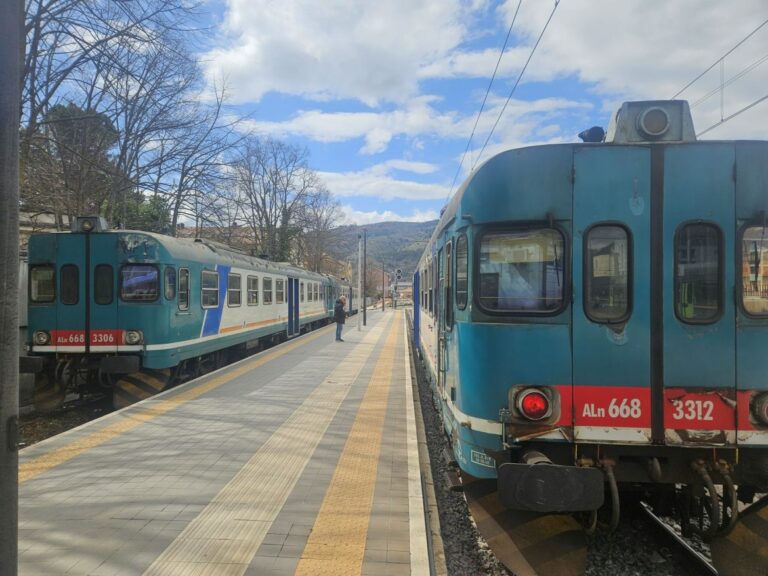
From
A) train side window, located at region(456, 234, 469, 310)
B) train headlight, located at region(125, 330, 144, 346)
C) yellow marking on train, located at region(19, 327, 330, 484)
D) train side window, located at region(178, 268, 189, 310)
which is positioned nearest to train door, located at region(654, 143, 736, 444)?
train side window, located at region(456, 234, 469, 310)

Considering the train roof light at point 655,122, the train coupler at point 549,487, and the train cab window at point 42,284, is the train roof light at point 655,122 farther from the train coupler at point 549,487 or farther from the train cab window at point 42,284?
the train cab window at point 42,284

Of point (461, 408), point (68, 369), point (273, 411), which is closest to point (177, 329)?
point (68, 369)

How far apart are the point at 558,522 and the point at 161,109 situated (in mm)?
15801

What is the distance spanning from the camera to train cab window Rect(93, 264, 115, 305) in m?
9.77

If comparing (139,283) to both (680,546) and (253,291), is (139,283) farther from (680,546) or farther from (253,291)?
(680,546)

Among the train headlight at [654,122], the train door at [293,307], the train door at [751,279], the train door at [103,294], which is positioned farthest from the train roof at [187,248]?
the train door at [751,279]

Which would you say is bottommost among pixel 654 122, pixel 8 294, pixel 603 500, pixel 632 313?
pixel 603 500

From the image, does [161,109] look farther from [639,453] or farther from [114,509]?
[639,453]

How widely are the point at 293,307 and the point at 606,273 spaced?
18.6m

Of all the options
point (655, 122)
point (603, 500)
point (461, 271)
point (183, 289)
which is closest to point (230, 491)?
point (461, 271)

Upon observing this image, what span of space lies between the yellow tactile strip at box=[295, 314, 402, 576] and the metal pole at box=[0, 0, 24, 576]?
1792 millimetres

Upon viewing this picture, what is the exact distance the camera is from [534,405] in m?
3.83

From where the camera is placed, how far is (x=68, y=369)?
965cm

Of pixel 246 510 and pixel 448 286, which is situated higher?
pixel 448 286
